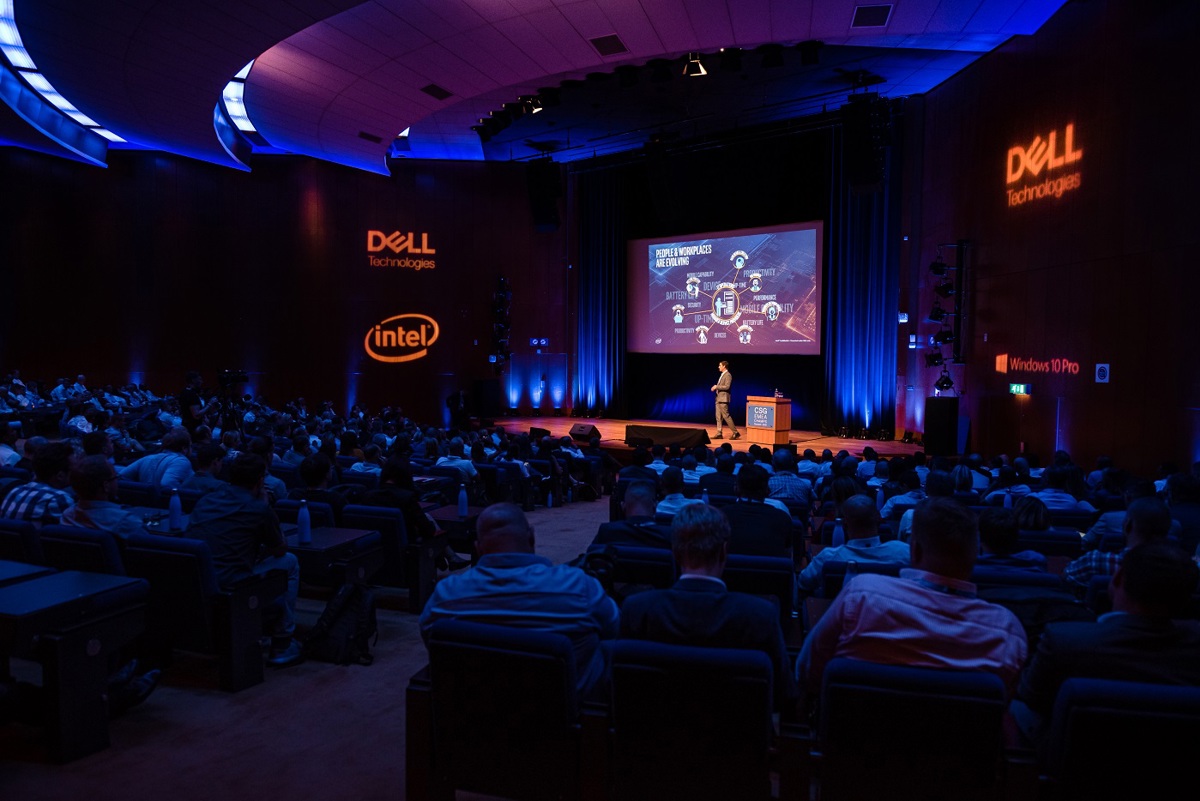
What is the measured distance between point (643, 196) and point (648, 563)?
1545cm

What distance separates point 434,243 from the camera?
1770 centimetres

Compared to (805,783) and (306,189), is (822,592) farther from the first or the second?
(306,189)

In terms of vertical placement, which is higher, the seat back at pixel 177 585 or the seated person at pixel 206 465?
the seated person at pixel 206 465

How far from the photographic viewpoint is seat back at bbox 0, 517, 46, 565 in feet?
12.2

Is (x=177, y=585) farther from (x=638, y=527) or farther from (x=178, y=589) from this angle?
(x=638, y=527)

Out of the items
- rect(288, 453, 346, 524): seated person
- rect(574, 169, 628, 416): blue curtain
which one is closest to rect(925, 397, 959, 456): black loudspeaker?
rect(574, 169, 628, 416): blue curtain

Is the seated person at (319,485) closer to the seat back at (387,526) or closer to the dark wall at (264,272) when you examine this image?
the seat back at (387,526)

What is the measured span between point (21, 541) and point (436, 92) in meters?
9.91

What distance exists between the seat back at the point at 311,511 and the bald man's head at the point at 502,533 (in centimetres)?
279

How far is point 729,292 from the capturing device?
1641 cm

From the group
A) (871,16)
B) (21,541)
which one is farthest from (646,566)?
(871,16)

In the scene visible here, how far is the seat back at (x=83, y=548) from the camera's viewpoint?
3494mm

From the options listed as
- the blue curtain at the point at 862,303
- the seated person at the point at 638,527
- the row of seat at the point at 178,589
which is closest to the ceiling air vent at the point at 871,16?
the blue curtain at the point at 862,303

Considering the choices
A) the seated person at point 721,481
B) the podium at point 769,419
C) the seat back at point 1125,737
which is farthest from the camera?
the podium at point 769,419
